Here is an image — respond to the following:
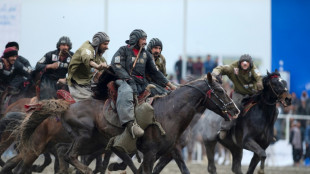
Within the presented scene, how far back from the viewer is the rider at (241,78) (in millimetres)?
15062

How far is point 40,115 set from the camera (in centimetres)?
1279

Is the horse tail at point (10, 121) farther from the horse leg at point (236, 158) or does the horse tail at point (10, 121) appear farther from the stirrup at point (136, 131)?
the horse leg at point (236, 158)

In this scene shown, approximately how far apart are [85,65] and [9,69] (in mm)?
3778

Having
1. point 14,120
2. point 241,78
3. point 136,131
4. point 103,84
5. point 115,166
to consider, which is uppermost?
point 103,84

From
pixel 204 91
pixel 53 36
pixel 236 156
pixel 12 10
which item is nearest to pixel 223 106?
pixel 204 91

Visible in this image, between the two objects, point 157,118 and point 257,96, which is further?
point 257,96

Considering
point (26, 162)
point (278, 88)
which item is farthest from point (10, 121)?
point (278, 88)

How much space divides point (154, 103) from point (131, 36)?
1132 mm

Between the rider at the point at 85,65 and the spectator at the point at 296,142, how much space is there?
12.2 m

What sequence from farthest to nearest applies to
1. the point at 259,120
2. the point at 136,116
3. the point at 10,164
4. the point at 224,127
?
the point at 224,127, the point at 259,120, the point at 10,164, the point at 136,116

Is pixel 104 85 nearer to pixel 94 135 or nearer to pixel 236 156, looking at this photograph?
pixel 94 135

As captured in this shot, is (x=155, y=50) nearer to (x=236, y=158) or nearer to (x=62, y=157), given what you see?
(x=62, y=157)

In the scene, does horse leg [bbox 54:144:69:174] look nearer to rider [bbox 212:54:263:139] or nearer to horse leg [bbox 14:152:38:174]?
horse leg [bbox 14:152:38:174]

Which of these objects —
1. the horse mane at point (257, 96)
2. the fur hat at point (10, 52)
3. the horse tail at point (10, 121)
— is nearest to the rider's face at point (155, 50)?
the horse mane at point (257, 96)
